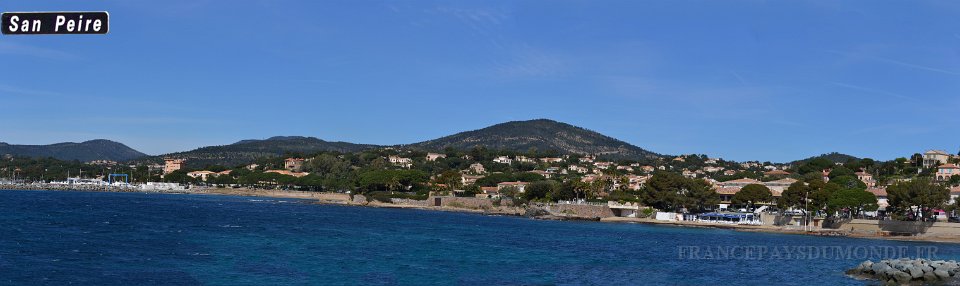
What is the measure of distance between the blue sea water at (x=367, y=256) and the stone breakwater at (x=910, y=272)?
4.49 feet

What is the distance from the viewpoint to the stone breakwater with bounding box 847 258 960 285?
119 feet

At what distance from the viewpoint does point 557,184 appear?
114500 millimetres

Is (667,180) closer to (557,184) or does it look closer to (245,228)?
(557,184)

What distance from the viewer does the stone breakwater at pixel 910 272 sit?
36.3 m

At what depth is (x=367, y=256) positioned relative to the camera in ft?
138

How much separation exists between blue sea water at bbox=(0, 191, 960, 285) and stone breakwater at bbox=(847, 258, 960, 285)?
137cm

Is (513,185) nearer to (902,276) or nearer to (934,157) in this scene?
(934,157)

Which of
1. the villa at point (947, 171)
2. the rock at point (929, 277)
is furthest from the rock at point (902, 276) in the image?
the villa at point (947, 171)

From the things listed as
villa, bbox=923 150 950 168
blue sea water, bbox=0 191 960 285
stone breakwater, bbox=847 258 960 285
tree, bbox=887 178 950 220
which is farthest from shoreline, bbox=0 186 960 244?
villa, bbox=923 150 950 168

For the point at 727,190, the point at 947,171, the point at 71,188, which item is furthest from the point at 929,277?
the point at 71,188

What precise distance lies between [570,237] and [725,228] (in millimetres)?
24682

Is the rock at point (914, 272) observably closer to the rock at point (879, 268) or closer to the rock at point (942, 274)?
the rock at point (942, 274)

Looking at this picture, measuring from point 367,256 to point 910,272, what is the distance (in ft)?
79.7

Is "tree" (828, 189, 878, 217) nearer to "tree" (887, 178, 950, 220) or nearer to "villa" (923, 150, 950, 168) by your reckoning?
"tree" (887, 178, 950, 220)
